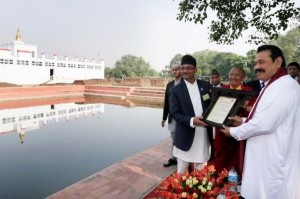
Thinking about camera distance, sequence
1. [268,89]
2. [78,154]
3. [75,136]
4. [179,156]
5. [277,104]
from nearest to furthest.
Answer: [277,104]
[268,89]
[179,156]
[78,154]
[75,136]

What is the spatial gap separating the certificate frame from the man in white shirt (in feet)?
0.68

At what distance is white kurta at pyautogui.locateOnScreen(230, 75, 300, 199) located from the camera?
155 centimetres

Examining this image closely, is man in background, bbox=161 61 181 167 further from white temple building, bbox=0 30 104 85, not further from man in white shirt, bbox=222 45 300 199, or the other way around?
white temple building, bbox=0 30 104 85

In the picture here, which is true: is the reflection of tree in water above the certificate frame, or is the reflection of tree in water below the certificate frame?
below

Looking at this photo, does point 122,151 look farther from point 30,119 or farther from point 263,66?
point 30,119

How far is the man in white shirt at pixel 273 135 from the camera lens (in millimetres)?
1558

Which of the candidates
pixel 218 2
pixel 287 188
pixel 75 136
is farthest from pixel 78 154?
pixel 287 188

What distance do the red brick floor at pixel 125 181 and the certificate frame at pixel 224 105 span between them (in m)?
1.78

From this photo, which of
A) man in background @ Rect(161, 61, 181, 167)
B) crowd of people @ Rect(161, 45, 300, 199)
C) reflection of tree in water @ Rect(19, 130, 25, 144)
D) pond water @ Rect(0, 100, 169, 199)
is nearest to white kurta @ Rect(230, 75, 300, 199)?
crowd of people @ Rect(161, 45, 300, 199)

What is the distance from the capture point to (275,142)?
5.25 ft

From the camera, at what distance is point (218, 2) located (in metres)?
4.76

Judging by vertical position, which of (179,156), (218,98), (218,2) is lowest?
(179,156)

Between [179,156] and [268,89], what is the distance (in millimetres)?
1255

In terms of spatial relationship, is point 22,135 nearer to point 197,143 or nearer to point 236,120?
point 197,143
